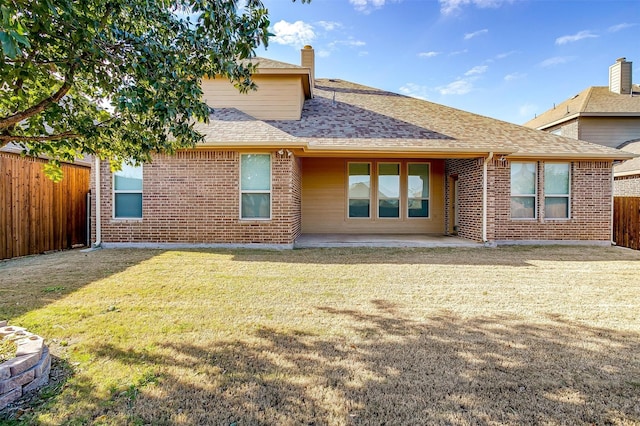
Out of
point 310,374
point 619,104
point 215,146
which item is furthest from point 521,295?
point 619,104

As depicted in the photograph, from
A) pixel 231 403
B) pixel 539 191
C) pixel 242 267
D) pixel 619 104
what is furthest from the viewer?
pixel 619 104

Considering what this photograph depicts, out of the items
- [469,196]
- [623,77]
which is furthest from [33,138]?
[623,77]

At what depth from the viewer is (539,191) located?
9.70 m

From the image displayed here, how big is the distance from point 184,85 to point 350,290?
3.54 m

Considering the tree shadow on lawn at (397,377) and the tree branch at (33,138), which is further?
the tree branch at (33,138)

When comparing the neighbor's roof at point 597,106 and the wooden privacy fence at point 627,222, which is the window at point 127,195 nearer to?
the wooden privacy fence at point 627,222

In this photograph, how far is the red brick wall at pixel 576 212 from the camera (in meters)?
9.63

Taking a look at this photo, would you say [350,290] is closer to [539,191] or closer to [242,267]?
[242,267]

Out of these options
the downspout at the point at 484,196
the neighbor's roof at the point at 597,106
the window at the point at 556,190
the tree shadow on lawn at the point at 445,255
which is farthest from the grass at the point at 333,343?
the neighbor's roof at the point at 597,106

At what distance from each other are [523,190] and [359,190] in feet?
16.5

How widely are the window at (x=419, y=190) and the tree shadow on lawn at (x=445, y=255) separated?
2.96 m

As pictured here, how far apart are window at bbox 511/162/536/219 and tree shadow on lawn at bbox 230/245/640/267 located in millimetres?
1216

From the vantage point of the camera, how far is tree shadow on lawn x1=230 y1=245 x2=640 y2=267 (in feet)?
23.5

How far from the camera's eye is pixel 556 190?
9742mm
